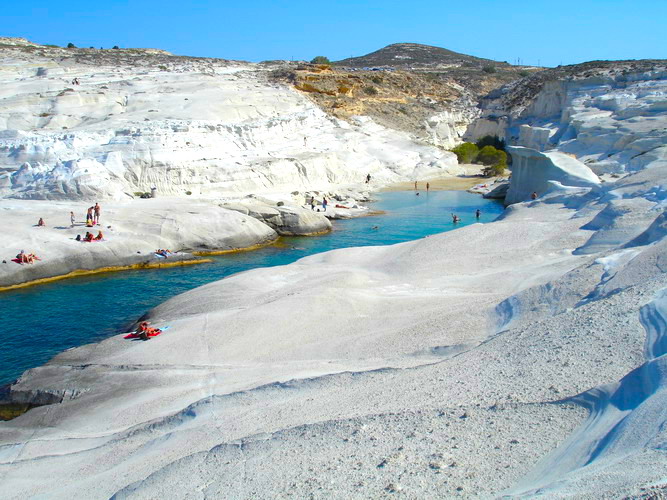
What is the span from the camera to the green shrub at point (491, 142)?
58.5 metres

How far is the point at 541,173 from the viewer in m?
31.6

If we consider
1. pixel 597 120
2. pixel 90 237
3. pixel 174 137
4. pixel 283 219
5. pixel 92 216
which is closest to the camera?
pixel 90 237

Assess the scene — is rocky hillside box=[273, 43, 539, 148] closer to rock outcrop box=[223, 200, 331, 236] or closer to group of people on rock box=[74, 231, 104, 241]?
rock outcrop box=[223, 200, 331, 236]

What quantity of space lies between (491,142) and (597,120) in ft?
63.9

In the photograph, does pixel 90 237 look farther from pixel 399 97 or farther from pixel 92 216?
pixel 399 97

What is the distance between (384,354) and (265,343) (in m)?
2.71

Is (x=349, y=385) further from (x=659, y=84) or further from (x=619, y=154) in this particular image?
(x=659, y=84)

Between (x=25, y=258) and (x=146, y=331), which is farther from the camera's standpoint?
(x=25, y=258)

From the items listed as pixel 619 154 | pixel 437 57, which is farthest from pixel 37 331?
pixel 437 57

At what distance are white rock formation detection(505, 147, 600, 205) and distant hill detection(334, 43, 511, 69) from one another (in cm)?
6960

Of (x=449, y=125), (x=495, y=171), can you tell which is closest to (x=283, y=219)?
(x=495, y=171)

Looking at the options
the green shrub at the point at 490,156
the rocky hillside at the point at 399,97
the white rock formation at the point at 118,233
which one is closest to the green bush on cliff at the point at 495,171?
the green shrub at the point at 490,156

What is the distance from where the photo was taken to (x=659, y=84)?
1763 inches

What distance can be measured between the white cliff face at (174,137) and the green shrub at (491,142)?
31.8ft
